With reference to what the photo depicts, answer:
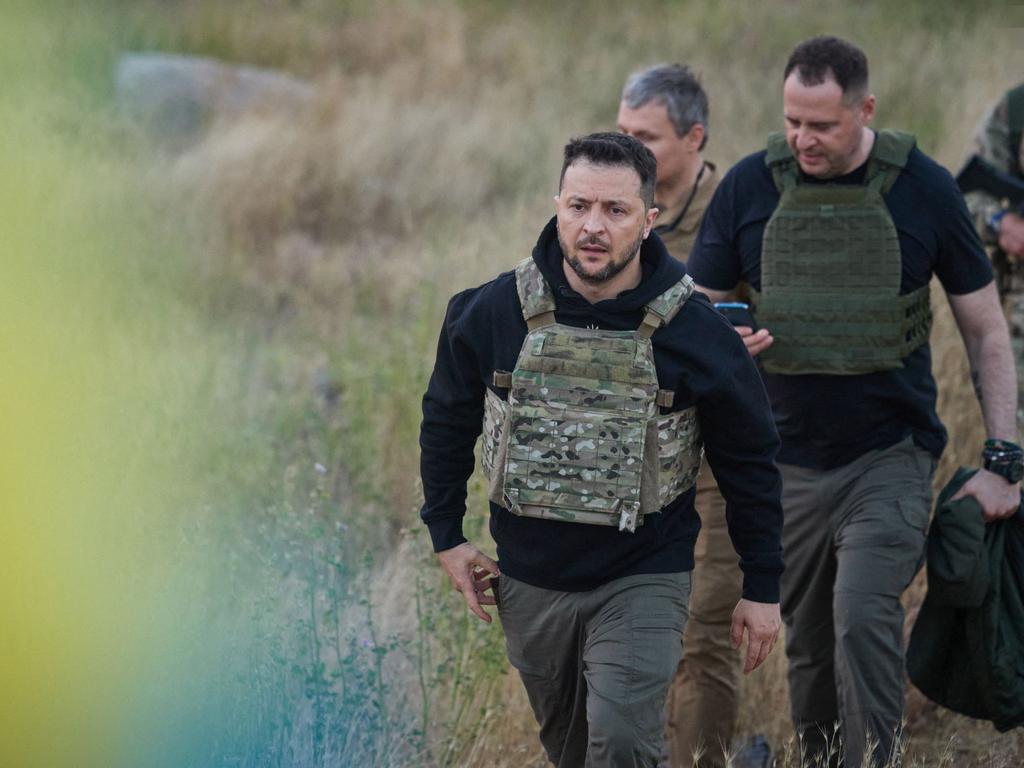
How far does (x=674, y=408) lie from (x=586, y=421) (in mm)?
202

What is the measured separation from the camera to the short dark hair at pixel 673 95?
444 cm

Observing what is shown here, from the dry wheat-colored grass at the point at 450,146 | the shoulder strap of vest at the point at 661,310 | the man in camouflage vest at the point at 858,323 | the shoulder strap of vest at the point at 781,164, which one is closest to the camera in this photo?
the shoulder strap of vest at the point at 661,310

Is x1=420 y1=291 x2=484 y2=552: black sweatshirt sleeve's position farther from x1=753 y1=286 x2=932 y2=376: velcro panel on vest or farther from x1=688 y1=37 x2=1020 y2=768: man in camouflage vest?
x1=753 y1=286 x2=932 y2=376: velcro panel on vest

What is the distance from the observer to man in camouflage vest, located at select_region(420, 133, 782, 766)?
300 cm

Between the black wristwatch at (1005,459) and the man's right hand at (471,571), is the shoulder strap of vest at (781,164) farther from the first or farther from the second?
the man's right hand at (471,571)

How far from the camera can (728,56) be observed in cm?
1345

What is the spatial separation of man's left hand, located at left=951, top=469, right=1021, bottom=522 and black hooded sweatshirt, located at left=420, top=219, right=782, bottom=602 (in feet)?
3.45

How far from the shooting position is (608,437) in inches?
119

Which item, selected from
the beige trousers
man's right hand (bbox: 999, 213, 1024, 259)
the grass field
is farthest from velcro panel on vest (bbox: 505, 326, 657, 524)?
man's right hand (bbox: 999, 213, 1024, 259)

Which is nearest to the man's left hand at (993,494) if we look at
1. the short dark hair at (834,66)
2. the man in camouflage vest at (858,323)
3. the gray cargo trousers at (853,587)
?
the man in camouflage vest at (858,323)

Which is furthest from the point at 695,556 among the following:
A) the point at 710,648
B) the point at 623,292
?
the point at 623,292

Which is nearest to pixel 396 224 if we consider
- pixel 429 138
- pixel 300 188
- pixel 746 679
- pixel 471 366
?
pixel 300 188

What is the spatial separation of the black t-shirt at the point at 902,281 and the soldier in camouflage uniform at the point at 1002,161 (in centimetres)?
74

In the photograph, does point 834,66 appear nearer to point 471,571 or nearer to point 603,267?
point 603,267
